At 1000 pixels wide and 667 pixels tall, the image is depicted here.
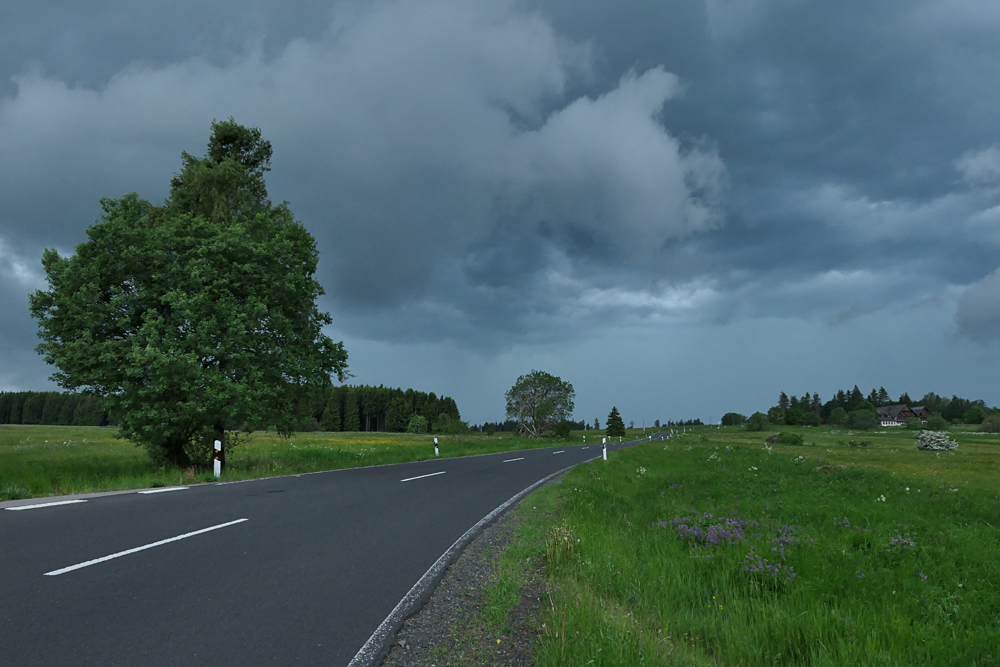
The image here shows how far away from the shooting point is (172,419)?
15.9 m

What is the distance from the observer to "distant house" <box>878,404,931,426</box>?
136 m

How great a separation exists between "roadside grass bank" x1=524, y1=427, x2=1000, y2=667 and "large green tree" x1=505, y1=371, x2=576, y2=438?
2469 inches

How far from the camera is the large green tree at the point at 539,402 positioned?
74062 mm

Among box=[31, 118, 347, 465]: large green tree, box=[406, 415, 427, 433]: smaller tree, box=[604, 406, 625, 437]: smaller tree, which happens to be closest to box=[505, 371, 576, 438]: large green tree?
box=[604, 406, 625, 437]: smaller tree

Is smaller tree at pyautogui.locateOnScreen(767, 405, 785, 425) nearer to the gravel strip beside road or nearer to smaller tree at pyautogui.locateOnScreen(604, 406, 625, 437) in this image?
Result: smaller tree at pyautogui.locateOnScreen(604, 406, 625, 437)

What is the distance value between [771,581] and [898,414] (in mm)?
173174

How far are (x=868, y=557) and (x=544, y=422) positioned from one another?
222 ft

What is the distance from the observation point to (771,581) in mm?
6270

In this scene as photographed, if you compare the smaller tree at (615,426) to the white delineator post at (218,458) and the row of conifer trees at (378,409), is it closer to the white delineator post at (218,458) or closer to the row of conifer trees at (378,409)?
the row of conifer trees at (378,409)

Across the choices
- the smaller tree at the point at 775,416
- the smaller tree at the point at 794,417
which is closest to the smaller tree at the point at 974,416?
the smaller tree at the point at 794,417

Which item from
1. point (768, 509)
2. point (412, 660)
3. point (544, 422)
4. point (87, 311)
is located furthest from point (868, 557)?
point (544, 422)

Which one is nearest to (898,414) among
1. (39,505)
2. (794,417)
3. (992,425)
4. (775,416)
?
(794,417)

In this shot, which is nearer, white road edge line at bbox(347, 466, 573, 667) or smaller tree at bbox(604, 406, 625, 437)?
white road edge line at bbox(347, 466, 573, 667)

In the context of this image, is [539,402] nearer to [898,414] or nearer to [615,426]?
[615,426]
